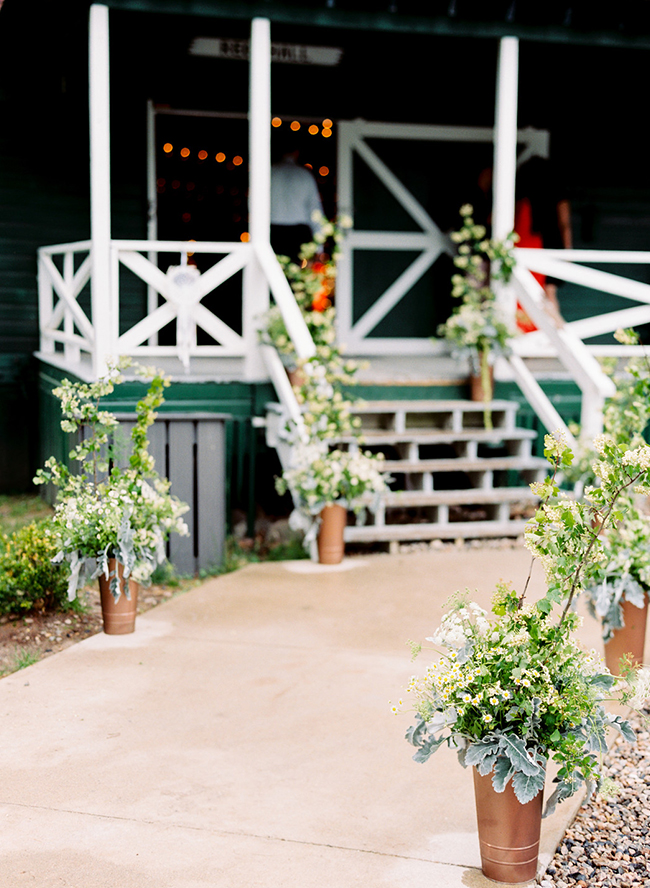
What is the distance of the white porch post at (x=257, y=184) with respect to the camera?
23.6 ft

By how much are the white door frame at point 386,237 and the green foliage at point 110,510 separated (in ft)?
14.9

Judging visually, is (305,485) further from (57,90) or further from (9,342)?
(57,90)

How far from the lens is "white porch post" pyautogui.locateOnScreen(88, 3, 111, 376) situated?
22.6ft

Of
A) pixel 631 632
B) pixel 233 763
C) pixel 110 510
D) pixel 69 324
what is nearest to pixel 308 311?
pixel 69 324

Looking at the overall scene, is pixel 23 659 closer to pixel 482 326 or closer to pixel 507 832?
pixel 507 832

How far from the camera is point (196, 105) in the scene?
9000mm

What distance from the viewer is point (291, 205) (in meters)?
8.42

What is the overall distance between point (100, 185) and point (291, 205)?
6.30 feet

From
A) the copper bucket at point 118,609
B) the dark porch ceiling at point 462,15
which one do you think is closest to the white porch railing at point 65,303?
the dark porch ceiling at point 462,15

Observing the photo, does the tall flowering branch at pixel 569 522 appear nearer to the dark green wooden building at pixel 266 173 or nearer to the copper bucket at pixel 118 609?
the copper bucket at pixel 118 609

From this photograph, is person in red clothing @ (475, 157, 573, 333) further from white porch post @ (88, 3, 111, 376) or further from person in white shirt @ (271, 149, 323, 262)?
white porch post @ (88, 3, 111, 376)

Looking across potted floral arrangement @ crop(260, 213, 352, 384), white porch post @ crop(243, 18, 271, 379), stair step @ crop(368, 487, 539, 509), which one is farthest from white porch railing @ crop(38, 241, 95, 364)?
stair step @ crop(368, 487, 539, 509)

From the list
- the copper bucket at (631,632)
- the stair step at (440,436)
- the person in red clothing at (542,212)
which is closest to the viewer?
the copper bucket at (631,632)

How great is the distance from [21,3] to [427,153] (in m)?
3.78
